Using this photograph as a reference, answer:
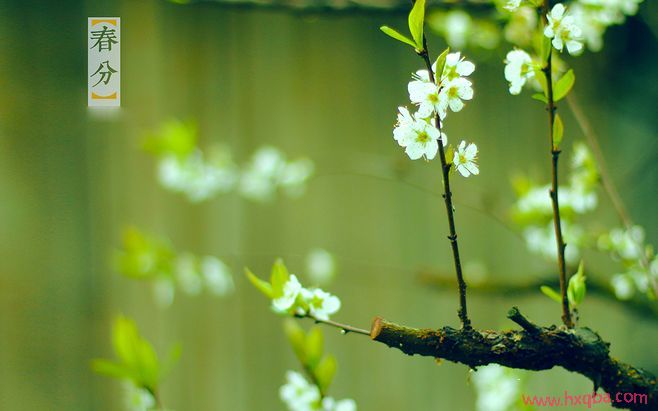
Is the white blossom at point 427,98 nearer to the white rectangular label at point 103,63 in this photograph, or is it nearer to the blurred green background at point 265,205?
the white rectangular label at point 103,63

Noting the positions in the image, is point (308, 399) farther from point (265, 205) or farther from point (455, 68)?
point (265, 205)

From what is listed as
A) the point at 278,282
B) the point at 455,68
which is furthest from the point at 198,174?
the point at 455,68

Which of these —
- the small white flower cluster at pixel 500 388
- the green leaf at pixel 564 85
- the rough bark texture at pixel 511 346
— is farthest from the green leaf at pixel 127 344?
the small white flower cluster at pixel 500 388

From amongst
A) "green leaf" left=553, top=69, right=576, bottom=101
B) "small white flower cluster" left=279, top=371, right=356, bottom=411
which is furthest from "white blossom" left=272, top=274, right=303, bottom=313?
"green leaf" left=553, top=69, right=576, bottom=101

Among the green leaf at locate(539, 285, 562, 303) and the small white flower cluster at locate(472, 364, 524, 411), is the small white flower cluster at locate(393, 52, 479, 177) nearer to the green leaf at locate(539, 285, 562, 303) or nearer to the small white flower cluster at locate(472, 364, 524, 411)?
the green leaf at locate(539, 285, 562, 303)

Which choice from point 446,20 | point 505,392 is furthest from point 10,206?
point 505,392

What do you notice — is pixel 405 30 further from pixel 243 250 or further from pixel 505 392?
pixel 505 392
